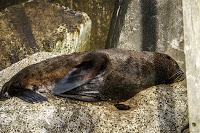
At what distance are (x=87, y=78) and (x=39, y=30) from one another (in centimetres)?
243

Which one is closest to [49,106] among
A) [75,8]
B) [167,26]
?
[167,26]

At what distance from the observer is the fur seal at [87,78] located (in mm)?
5051

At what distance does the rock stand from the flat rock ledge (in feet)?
6.71

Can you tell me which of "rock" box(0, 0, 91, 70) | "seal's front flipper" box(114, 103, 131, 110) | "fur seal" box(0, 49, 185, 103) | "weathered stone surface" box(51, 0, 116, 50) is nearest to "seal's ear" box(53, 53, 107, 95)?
"fur seal" box(0, 49, 185, 103)

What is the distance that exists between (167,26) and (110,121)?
9.56 ft

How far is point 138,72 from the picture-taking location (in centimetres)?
546

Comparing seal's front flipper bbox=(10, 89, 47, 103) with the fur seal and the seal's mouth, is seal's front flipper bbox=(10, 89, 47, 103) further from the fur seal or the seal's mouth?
the seal's mouth

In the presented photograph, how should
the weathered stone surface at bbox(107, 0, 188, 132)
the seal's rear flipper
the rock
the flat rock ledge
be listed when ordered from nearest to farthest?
1. the flat rock ledge
2. the seal's rear flipper
3. the rock
4. the weathered stone surface at bbox(107, 0, 188, 132)

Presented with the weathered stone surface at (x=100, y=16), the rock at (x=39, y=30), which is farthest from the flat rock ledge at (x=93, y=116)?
the weathered stone surface at (x=100, y=16)

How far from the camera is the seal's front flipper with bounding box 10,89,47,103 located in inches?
193

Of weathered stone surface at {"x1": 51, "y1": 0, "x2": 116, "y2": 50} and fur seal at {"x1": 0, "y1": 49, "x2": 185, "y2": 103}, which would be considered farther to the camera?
weathered stone surface at {"x1": 51, "y1": 0, "x2": 116, "y2": 50}

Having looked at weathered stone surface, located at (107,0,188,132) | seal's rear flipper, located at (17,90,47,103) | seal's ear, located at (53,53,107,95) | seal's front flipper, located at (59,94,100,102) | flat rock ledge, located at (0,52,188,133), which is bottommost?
flat rock ledge, located at (0,52,188,133)

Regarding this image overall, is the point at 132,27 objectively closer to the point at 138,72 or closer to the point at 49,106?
the point at 138,72

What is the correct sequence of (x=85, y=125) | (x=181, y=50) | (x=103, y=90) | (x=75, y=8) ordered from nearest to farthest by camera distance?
(x=85, y=125) < (x=103, y=90) < (x=181, y=50) < (x=75, y=8)
